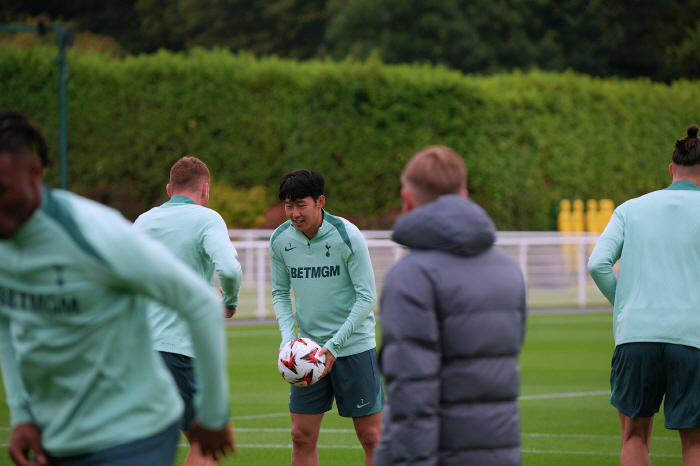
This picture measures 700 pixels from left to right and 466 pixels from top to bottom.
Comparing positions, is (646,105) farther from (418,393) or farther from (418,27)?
(418,393)

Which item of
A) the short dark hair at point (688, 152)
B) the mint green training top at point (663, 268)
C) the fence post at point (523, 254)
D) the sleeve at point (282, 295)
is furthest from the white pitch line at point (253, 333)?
the short dark hair at point (688, 152)

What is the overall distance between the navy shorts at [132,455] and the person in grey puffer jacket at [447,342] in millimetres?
798

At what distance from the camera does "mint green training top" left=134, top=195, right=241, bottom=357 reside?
5332 millimetres

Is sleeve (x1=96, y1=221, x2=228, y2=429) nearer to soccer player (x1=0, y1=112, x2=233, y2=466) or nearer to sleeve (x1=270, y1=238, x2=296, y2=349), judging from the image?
soccer player (x1=0, y1=112, x2=233, y2=466)

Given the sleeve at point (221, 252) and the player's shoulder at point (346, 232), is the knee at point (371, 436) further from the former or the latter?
the sleeve at point (221, 252)

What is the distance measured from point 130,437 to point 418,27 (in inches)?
1489

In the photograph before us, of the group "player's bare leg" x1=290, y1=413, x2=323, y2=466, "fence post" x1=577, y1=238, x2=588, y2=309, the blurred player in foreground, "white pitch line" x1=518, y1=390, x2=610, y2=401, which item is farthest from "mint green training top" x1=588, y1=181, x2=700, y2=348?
"fence post" x1=577, y1=238, x2=588, y2=309

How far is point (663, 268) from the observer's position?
505 centimetres

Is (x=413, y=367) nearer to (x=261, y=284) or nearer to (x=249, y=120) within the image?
(x=261, y=284)

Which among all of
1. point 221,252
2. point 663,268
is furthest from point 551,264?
point 221,252

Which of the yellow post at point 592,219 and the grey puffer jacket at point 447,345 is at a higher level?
the grey puffer jacket at point 447,345

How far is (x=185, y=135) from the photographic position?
80.2 ft

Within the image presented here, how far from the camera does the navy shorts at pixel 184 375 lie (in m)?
5.34

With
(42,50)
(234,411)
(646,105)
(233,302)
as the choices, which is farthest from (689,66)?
(233,302)
